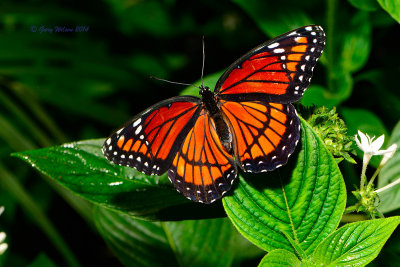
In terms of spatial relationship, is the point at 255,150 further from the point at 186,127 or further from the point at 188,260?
the point at 188,260

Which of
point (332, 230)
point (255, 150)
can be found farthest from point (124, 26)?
point (332, 230)

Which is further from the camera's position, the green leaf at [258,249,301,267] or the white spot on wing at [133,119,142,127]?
the white spot on wing at [133,119,142,127]

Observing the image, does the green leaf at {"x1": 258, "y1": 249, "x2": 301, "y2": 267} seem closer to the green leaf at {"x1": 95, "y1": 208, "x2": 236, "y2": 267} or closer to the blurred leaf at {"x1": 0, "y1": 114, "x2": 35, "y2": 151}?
the green leaf at {"x1": 95, "y1": 208, "x2": 236, "y2": 267}

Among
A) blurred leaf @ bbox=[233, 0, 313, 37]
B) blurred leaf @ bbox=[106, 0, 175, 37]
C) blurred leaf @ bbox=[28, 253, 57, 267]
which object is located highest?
blurred leaf @ bbox=[106, 0, 175, 37]

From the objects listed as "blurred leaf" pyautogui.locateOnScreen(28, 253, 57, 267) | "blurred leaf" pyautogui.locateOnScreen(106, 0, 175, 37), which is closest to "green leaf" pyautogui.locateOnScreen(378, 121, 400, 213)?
"blurred leaf" pyautogui.locateOnScreen(28, 253, 57, 267)

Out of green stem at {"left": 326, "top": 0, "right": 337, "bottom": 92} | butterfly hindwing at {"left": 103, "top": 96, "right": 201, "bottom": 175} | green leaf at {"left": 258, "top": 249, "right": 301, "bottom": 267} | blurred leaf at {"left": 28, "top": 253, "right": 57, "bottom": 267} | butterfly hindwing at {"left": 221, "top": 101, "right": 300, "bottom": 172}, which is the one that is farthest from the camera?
green stem at {"left": 326, "top": 0, "right": 337, "bottom": 92}

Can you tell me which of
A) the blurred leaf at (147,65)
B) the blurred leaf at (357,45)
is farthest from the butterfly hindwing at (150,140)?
the blurred leaf at (147,65)
